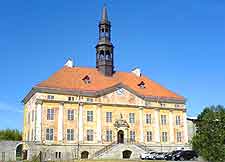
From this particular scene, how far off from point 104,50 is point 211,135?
43773 mm

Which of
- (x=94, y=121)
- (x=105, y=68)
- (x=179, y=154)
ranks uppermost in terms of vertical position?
(x=105, y=68)

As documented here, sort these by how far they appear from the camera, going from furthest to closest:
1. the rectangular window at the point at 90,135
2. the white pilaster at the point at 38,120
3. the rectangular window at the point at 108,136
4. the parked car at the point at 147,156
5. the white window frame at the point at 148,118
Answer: the white window frame at the point at 148,118
the rectangular window at the point at 108,136
the rectangular window at the point at 90,135
the white pilaster at the point at 38,120
the parked car at the point at 147,156

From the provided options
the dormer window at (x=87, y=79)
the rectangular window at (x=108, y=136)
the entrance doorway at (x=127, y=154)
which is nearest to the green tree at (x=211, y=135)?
the entrance doorway at (x=127, y=154)

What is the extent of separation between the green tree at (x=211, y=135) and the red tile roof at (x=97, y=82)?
36.9 m

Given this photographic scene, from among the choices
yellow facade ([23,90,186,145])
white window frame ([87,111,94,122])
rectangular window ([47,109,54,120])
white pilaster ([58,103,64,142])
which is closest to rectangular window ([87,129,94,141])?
yellow facade ([23,90,186,145])

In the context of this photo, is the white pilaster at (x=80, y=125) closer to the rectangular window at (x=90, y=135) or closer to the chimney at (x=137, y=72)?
the rectangular window at (x=90, y=135)

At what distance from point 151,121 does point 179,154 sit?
14.2 m

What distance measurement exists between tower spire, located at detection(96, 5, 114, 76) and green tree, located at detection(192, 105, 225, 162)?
42.5m

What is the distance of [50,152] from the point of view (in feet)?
181

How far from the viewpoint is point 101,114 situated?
5925 cm

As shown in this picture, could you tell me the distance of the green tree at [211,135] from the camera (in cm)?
2189

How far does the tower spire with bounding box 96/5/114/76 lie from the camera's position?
64750mm

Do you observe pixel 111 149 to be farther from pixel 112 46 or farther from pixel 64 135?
pixel 112 46

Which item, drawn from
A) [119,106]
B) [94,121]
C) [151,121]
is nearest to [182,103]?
[151,121]
